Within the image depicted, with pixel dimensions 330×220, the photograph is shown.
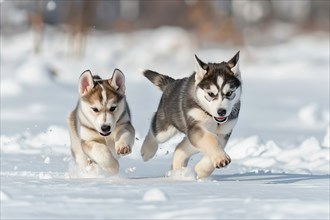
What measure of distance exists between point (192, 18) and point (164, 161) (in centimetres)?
2377

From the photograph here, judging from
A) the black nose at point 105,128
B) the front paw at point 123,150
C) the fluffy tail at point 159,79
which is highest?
the fluffy tail at point 159,79

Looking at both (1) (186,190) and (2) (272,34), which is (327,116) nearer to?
(1) (186,190)

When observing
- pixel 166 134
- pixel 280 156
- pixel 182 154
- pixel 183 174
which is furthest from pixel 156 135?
pixel 280 156

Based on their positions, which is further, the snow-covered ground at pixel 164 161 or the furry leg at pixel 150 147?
the furry leg at pixel 150 147

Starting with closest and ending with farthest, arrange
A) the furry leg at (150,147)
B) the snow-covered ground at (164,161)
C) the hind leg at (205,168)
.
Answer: the snow-covered ground at (164,161)
the hind leg at (205,168)
the furry leg at (150,147)

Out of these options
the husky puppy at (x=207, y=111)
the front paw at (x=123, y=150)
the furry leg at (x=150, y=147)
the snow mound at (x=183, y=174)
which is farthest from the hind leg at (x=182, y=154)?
the front paw at (x=123, y=150)

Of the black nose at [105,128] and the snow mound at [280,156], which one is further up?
the snow mound at [280,156]

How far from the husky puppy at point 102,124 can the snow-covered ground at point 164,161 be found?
0.16 metres

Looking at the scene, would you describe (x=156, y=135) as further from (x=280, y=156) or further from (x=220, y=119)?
(x=280, y=156)

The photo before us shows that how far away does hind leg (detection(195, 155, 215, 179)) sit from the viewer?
668 centimetres

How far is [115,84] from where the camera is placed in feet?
23.7

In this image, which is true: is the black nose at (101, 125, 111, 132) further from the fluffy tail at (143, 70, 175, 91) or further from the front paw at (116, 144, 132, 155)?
the fluffy tail at (143, 70, 175, 91)

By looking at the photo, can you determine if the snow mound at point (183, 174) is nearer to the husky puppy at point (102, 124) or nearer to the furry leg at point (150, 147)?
the husky puppy at point (102, 124)

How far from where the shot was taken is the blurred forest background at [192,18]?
91.2 feet
